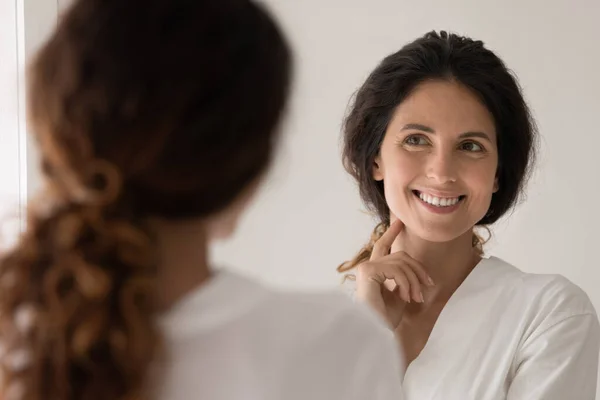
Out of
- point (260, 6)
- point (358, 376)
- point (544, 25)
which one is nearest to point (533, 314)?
point (358, 376)

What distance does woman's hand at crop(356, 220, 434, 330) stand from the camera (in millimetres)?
1617

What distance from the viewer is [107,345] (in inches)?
27.0

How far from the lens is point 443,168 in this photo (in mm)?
1597

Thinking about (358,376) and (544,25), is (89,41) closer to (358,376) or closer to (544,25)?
(358,376)

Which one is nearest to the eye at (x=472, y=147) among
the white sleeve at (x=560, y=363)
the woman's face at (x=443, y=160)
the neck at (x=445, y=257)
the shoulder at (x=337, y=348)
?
the woman's face at (x=443, y=160)

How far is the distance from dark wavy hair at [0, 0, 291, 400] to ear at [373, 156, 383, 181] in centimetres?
107

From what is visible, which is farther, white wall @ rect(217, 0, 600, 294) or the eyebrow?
white wall @ rect(217, 0, 600, 294)

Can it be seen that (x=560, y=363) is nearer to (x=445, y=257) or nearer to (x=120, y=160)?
(x=445, y=257)

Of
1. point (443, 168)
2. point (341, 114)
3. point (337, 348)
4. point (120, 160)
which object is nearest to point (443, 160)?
point (443, 168)

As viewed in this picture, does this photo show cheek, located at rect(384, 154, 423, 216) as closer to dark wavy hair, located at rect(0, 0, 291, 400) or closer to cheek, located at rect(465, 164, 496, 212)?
cheek, located at rect(465, 164, 496, 212)

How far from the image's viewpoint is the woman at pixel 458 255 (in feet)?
5.09

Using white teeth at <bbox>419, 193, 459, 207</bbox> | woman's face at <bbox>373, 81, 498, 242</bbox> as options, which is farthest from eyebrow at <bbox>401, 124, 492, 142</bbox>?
white teeth at <bbox>419, 193, 459, 207</bbox>

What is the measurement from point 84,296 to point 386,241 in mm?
1108

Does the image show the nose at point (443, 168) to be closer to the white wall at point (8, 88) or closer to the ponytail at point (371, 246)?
the ponytail at point (371, 246)
